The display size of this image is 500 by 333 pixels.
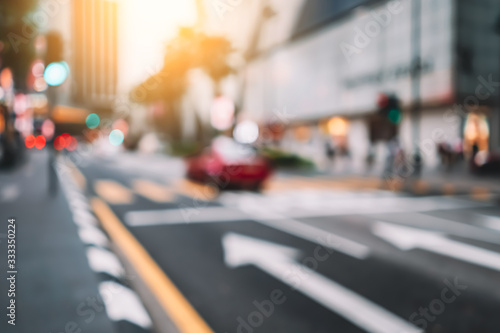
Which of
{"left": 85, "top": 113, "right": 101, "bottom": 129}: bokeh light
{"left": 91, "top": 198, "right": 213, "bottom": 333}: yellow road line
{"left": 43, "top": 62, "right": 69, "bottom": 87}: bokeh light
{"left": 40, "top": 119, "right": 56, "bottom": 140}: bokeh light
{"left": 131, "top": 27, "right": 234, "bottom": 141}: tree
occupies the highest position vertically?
{"left": 131, "top": 27, "right": 234, "bottom": 141}: tree

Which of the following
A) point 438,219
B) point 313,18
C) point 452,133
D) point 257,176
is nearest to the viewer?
point 438,219

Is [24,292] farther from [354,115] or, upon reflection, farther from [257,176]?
[354,115]

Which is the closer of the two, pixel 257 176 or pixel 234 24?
pixel 257 176

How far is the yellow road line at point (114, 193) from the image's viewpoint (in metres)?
11.0

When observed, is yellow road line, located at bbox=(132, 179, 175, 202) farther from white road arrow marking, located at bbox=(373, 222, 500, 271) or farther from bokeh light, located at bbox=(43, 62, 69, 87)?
white road arrow marking, located at bbox=(373, 222, 500, 271)

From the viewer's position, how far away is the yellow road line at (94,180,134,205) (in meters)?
11.0

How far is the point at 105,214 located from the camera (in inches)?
343

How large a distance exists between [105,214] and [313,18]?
31122mm

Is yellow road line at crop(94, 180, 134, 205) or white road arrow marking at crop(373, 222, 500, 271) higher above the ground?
yellow road line at crop(94, 180, 134, 205)

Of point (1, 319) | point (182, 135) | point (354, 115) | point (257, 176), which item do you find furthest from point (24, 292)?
point (182, 135)

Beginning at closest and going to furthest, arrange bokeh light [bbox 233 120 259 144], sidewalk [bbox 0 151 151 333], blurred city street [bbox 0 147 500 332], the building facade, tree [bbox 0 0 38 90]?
sidewalk [bbox 0 151 151 333], blurred city street [bbox 0 147 500 332], tree [bbox 0 0 38 90], the building facade, bokeh light [bbox 233 120 259 144]

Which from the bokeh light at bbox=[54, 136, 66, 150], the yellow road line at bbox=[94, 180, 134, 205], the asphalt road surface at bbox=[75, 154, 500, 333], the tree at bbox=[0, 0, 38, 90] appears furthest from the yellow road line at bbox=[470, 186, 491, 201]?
the tree at bbox=[0, 0, 38, 90]

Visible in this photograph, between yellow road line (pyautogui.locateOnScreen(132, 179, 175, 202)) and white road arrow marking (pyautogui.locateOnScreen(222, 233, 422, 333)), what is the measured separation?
202 inches

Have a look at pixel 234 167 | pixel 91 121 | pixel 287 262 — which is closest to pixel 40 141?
pixel 234 167
